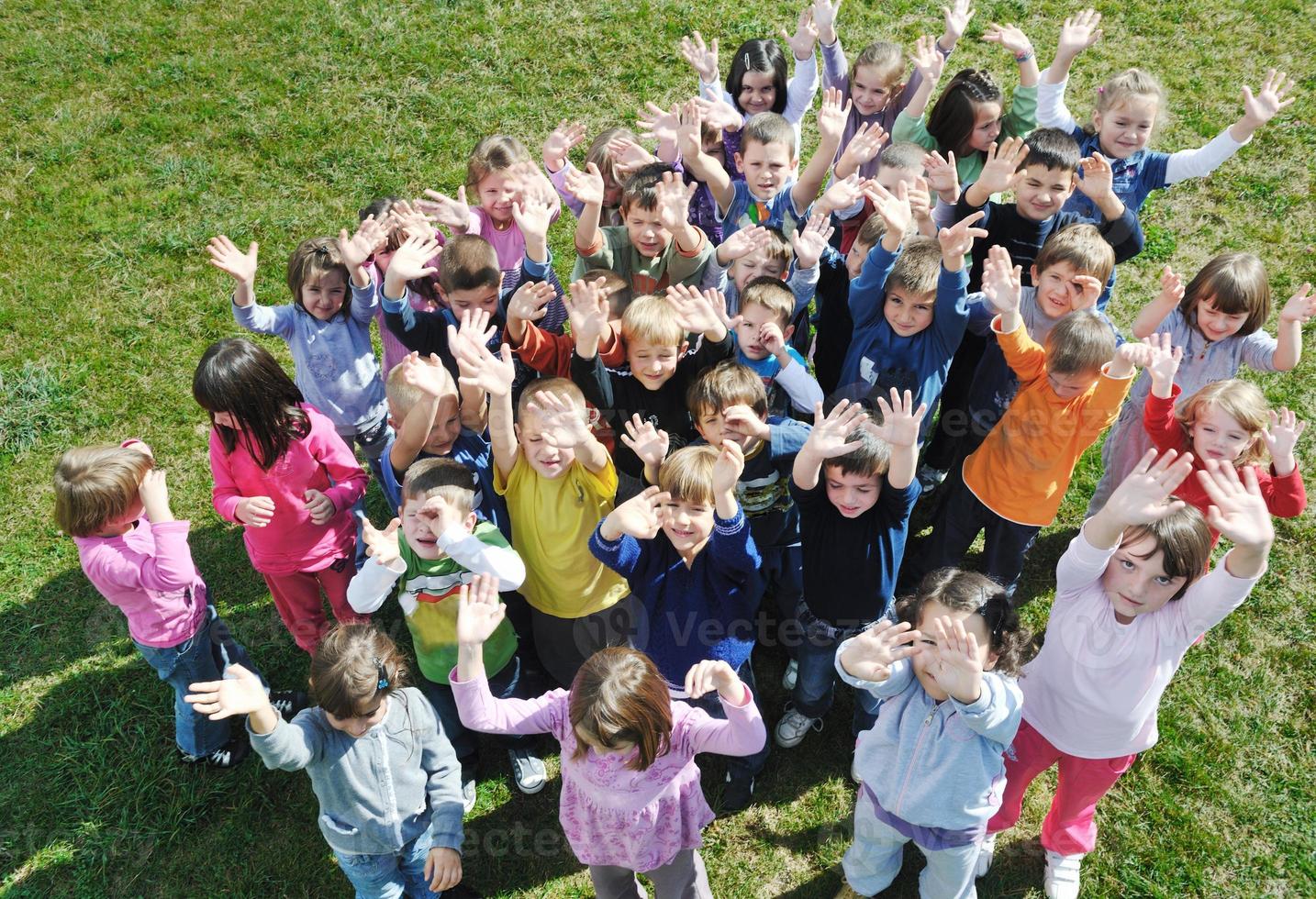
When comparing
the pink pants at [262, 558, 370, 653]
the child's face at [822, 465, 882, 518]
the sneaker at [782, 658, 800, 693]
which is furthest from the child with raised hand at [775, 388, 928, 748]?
the pink pants at [262, 558, 370, 653]

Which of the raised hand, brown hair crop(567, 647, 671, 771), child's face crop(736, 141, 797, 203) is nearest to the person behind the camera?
brown hair crop(567, 647, 671, 771)

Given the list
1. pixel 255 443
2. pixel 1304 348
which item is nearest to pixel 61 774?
pixel 255 443

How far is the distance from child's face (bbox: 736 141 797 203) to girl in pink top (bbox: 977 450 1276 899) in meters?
2.81

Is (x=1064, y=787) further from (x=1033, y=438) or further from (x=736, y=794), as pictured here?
(x=1033, y=438)

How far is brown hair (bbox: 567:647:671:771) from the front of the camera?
10.3ft

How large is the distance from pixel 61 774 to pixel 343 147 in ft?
17.1

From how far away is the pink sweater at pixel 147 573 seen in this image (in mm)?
4082

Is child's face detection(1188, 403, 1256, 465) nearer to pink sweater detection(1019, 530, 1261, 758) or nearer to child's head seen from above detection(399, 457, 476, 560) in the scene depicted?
pink sweater detection(1019, 530, 1261, 758)

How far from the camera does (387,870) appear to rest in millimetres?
3818

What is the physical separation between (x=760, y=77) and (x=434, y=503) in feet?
13.1

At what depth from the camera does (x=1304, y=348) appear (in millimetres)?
6316

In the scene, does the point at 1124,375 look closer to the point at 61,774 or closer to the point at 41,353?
the point at 61,774

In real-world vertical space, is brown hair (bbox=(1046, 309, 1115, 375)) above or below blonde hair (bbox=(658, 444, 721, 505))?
above

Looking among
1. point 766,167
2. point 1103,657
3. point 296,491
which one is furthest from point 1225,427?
point 296,491
